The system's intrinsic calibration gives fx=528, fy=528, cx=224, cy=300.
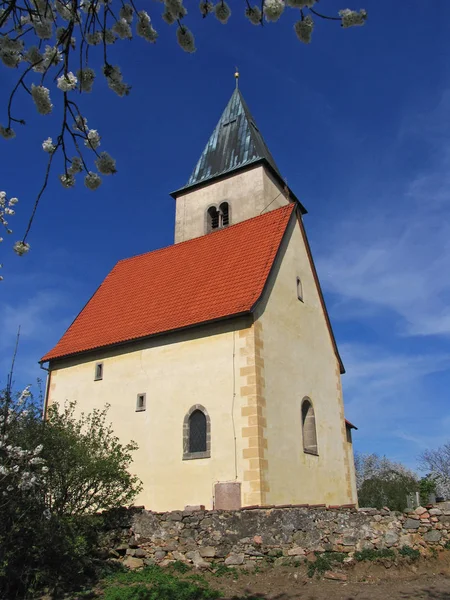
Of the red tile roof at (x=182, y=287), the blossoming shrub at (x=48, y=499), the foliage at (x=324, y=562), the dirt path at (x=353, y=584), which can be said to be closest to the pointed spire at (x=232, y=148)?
the red tile roof at (x=182, y=287)

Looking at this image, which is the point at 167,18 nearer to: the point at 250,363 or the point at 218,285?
the point at 250,363

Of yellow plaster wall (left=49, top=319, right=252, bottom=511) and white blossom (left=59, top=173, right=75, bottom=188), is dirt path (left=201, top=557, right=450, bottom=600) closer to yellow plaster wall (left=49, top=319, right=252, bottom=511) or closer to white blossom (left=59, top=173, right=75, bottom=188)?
yellow plaster wall (left=49, top=319, right=252, bottom=511)

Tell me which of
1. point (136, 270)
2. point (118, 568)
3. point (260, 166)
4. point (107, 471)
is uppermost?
point (260, 166)

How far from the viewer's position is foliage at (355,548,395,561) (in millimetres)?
10507

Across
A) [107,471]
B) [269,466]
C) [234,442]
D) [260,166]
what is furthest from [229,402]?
[260,166]

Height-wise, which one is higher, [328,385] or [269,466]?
[328,385]

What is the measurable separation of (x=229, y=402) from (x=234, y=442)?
102 cm

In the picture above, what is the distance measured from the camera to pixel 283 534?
11.0 metres

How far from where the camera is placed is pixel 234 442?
13.2 meters

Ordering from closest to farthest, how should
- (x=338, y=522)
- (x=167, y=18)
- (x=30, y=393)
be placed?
(x=167, y=18), (x=30, y=393), (x=338, y=522)

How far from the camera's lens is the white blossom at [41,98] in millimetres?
4102

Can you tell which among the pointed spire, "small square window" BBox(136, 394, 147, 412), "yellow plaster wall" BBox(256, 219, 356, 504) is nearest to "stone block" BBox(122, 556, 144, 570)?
"yellow plaster wall" BBox(256, 219, 356, 504)

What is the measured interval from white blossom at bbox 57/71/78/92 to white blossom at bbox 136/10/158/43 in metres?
0.65

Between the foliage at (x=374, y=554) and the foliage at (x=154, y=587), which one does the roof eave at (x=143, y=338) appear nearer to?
the foliage at (x=374, y=554)
